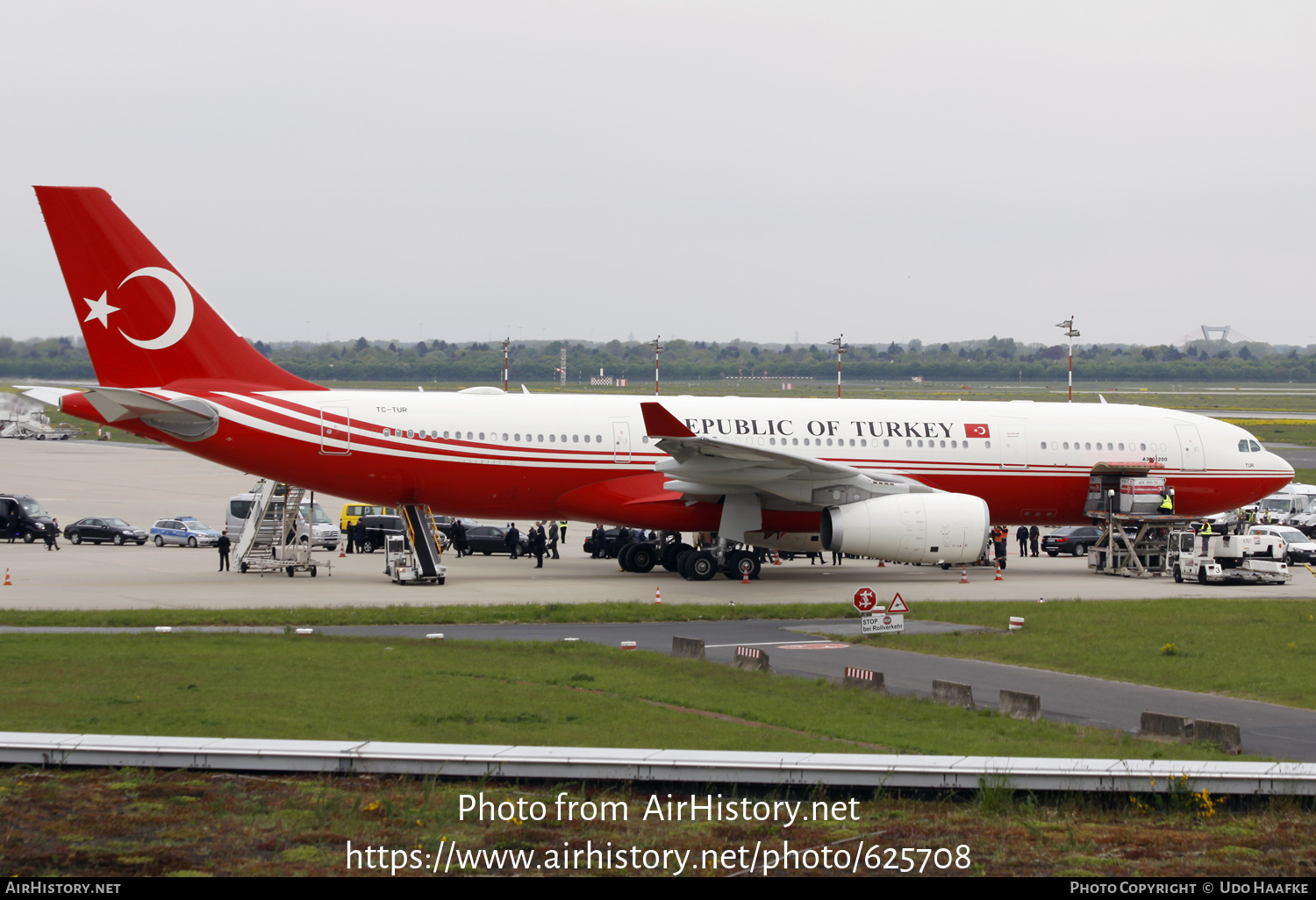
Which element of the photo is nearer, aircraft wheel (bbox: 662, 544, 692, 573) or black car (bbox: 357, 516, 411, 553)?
aircraft wheel (bbox: 662, 544, 692, 573)

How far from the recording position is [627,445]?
3161cm

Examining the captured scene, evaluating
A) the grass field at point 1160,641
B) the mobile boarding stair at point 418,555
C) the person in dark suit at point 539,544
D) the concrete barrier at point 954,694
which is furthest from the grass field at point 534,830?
the person in dark suit at point 539,544

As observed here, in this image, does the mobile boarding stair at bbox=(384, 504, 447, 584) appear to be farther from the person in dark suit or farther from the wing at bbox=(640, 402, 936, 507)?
the wing at bbox=(640, 402, 936, 507)

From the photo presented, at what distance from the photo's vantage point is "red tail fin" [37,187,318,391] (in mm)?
28812

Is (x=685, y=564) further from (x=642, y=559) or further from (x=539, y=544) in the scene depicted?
(x=539, y=544)

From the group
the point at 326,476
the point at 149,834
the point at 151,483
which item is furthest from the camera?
the point at 151,483

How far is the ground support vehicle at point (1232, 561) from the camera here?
1230 inches

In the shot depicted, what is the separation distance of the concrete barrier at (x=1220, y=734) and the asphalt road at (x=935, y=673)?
0.46 meters

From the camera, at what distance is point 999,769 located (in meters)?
10.2

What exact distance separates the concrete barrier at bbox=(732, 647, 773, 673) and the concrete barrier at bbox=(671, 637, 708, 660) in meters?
0.62

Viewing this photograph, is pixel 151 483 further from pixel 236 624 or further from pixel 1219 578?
pixel 1219 578

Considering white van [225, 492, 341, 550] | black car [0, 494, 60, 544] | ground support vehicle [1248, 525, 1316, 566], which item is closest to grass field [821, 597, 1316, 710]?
ground support vehicle [1248, 525, 1316, 566]
